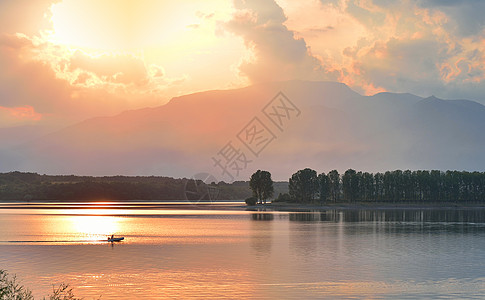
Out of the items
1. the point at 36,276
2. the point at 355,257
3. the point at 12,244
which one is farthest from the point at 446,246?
the point at 12,244

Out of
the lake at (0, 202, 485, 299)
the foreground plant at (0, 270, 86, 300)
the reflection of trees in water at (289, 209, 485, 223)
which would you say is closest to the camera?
the foreground plant at (0, 270, 86, 300)

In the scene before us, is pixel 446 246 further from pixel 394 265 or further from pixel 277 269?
pixel 277 269

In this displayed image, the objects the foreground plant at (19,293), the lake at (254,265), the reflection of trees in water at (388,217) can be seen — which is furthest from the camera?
the reflection of trees in water at (388,217)

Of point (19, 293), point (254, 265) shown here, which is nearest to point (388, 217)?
point (254, 265)

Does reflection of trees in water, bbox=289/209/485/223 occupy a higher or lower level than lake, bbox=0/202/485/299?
higher

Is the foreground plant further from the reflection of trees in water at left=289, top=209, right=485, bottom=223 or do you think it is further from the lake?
the reflection of trees in water at left=289, top=209, right=485, bottom=223

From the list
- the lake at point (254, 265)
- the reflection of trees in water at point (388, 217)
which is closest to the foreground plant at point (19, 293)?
the lake at point (254, 265)

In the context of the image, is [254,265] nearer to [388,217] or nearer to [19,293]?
[19,293]

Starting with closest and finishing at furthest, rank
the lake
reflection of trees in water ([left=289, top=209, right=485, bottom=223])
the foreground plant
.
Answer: the foreground plant
the lake
reflection of trees in water ([left=289, top=209, right=485, bottom=223])

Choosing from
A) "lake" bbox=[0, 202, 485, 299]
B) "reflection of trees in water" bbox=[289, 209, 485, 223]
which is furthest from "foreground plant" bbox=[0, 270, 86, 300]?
"reflection of trees in water" bbox=[289, 209, 485, 223]

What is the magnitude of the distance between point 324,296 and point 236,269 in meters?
12.7

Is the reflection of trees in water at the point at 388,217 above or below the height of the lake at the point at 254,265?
Answer: above

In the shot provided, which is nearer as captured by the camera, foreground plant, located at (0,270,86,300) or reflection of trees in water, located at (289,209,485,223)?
foreground plant, located at (0,270,86,300)

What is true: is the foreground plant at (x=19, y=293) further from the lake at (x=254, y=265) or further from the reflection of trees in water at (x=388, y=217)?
the reflection of trees in water at (x=388, y=217)
